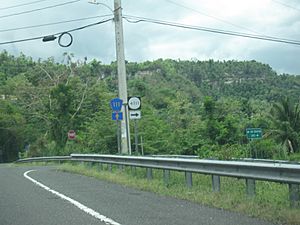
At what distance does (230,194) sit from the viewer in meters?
10.3

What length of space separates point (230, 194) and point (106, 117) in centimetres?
2842

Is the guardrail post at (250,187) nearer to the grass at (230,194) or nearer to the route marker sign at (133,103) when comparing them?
the grass at (230,194)

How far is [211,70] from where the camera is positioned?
152 meters

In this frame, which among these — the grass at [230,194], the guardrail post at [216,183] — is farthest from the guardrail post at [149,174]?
the guardrail post at [216,183]

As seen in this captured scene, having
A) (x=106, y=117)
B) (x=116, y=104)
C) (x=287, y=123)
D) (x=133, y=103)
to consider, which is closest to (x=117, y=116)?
(x=116, y=104)

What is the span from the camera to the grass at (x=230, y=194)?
8.36 metres

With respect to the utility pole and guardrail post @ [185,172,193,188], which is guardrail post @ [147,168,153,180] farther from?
the utility pole

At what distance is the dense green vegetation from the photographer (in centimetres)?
3928

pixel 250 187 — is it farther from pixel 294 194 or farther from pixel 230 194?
pixel 294 194

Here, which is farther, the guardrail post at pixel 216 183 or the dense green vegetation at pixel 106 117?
the dense green vegetation at pixel 106 117

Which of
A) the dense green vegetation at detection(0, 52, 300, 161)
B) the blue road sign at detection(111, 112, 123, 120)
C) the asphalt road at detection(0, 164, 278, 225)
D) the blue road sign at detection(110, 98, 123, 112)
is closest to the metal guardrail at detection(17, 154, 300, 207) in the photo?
the asphalt road at detection(0, 164, 278, 225)

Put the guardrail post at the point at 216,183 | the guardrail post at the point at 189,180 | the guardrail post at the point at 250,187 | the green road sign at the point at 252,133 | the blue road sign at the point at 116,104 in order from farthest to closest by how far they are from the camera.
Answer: the green road sign at the point at 252,133, the blue road sign at the point at 116,104, the guardrail post at the point at 189,180, the guardrail post at the point at 216,183, the guardrail post at the point at 250,187

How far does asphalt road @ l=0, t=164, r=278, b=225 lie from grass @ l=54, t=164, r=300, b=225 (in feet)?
1.02

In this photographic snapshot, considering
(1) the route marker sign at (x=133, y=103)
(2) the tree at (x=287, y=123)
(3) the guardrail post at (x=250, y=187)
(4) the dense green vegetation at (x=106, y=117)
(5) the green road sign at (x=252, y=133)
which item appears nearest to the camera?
(3) the guardrail post at (x=250, y=187)
